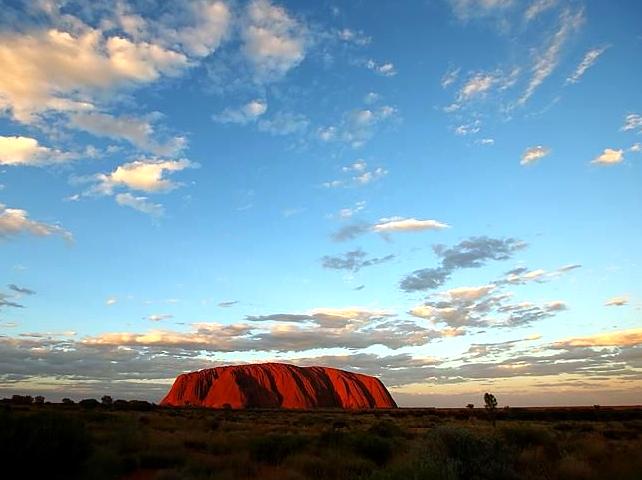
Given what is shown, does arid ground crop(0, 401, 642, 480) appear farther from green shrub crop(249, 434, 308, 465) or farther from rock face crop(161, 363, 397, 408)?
rock face crop(161, 363, 397, 408)

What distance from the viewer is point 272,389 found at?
119 metres

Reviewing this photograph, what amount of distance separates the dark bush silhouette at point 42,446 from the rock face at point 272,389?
103636 mm

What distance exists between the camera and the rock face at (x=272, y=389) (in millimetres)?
113875

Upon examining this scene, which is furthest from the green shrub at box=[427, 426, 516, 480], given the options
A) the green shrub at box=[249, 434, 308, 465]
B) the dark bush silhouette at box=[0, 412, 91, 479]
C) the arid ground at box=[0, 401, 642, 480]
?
the dark bush silhouette at box=[0, 412, 91, 479]

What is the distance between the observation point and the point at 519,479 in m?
9.55

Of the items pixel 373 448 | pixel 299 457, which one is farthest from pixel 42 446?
pixel 373 448

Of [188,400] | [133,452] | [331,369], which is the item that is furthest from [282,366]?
[133,452]

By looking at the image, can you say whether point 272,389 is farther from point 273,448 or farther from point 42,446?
point 42,446

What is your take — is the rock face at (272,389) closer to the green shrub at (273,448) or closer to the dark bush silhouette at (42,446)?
the green shrub at (273,448)

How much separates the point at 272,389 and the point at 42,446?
114m

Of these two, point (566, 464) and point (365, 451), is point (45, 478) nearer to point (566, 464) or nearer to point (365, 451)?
point (365, 451)

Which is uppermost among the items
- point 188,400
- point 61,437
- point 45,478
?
point 188,400

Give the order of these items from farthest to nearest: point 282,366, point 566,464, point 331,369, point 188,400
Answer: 1. point 331,369
2. point 282,366
3. point 188,400
4. point 566,464

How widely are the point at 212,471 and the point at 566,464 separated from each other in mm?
8063
